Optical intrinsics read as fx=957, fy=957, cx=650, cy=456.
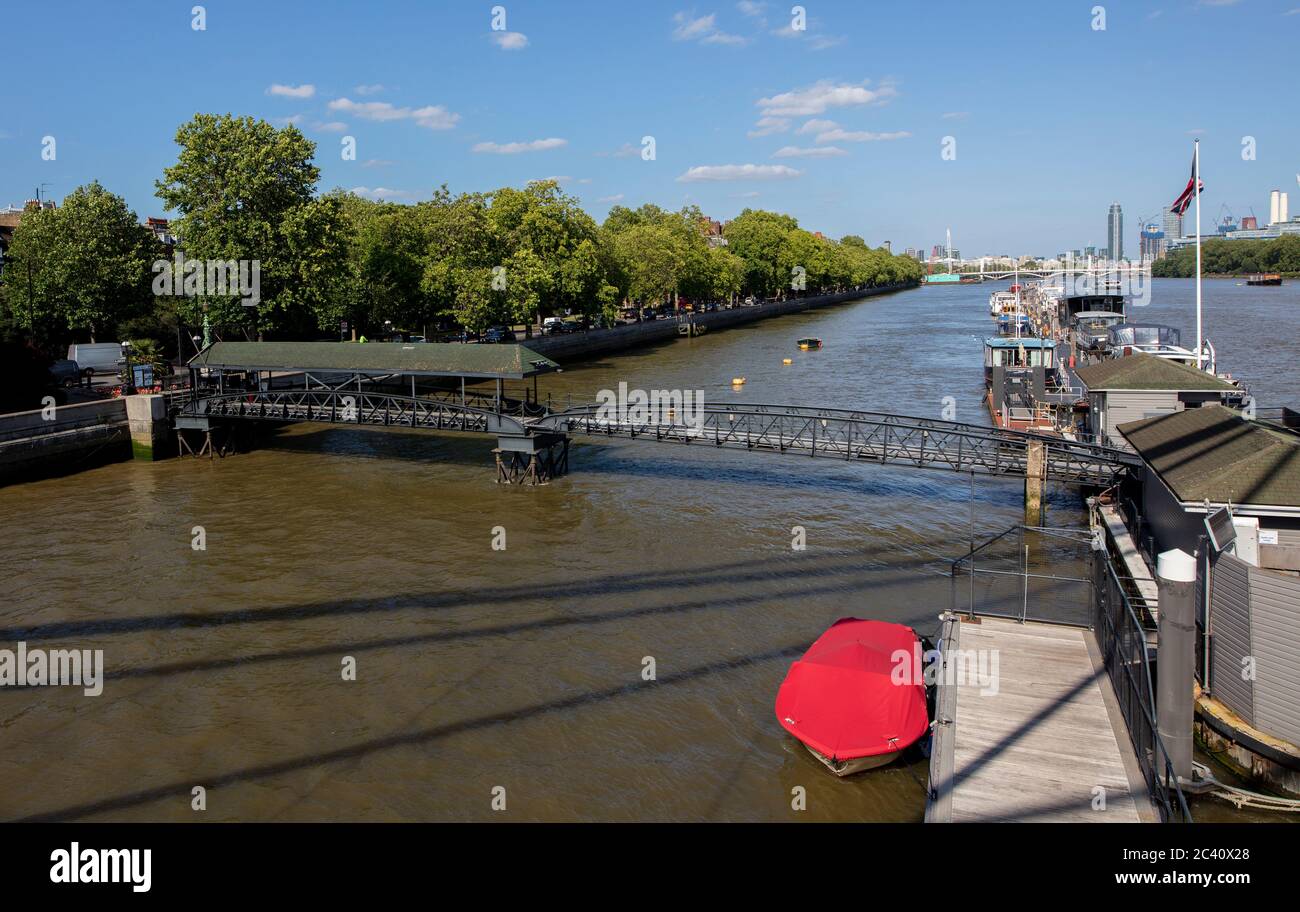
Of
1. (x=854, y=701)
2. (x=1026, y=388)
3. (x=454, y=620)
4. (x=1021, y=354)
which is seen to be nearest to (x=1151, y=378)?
(x=1026, y=388)

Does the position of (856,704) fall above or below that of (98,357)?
below

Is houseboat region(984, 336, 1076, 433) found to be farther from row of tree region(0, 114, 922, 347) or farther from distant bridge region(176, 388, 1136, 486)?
row of tree region(0, 114, 922, 347)

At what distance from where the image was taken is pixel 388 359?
40.2m

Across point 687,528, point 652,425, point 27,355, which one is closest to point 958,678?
point 687,528

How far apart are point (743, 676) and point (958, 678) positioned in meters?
5.20

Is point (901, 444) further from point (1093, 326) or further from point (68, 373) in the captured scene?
point (68, 373)

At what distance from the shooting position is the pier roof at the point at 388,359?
37688mm

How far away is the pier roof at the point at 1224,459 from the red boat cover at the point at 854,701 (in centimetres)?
656

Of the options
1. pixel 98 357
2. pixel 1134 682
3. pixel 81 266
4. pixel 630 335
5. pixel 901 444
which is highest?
pixel 81 266

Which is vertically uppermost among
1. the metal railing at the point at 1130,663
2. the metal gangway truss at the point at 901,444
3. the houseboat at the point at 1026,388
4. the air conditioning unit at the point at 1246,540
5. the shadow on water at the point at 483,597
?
the houseboat at the point at 1026,388

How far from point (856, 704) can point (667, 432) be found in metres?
21.3

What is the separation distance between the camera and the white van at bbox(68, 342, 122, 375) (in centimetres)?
5466

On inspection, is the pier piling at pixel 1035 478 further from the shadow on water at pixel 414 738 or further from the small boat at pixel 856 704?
the small boat at pixel 856 704

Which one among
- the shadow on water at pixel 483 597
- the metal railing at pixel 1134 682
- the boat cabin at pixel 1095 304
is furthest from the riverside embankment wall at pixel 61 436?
the boat cabin at pixel 1095 304
